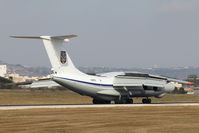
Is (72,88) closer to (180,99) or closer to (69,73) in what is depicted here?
(69,73)

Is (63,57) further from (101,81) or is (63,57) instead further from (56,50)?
(101,81)

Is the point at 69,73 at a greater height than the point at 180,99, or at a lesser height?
greater

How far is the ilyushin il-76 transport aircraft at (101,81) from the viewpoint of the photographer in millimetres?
38219

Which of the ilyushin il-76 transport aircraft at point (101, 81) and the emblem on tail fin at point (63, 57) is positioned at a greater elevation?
the emblem on tail fin at point (63, 57)

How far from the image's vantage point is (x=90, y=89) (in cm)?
4000

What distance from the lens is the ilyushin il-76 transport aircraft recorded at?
3822 cm

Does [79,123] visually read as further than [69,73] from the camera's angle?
No

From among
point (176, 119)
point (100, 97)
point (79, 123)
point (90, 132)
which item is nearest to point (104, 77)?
point (100, 97)

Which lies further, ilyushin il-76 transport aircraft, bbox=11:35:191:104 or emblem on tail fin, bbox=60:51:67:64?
emblem on tail fin, bbox=60:51:67:64

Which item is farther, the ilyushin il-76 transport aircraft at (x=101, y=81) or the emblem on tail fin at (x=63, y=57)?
the emblem on tail fin at (x=63, y=57)

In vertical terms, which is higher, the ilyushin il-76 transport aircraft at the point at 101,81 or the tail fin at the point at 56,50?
the tail fin at the point at 56,50

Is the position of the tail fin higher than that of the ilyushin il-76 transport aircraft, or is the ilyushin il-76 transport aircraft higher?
the tail fin

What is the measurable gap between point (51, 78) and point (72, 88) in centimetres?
204

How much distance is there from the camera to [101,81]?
40906mm
